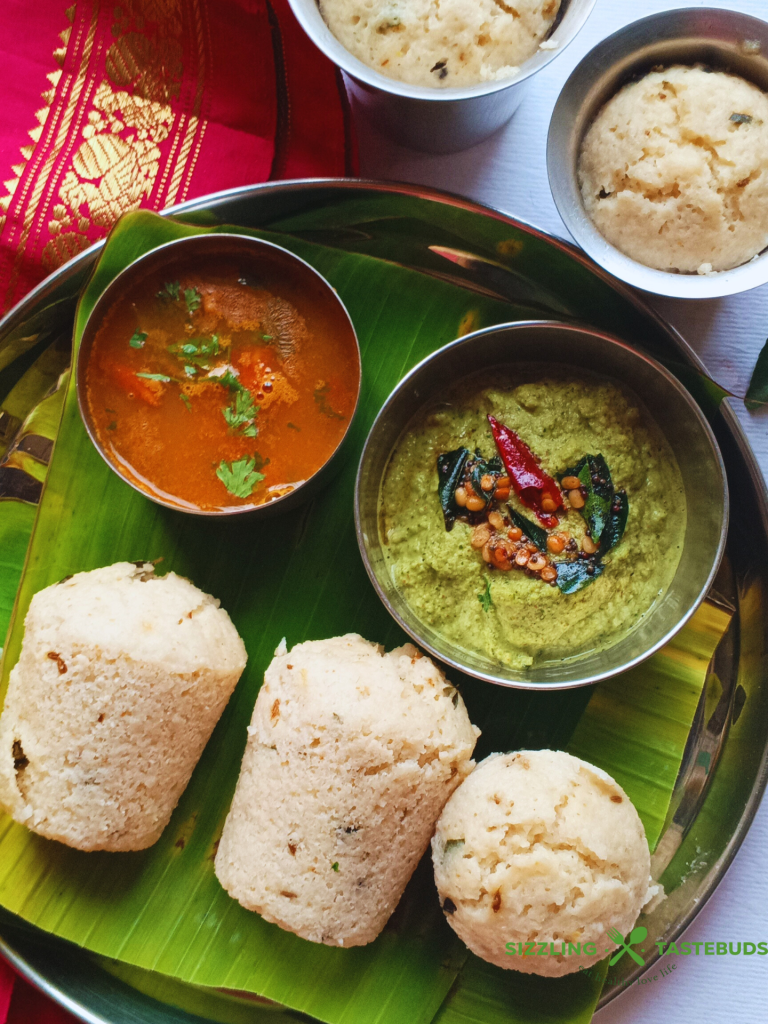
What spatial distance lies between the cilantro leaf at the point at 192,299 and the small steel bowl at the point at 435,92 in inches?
32.2

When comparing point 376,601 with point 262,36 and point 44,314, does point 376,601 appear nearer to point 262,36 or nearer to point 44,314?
point 44,314

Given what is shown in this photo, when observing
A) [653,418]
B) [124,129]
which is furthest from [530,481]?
[124,129]

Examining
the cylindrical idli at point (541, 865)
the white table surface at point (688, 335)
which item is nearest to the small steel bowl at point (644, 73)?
the white table surface at point (688, 335)

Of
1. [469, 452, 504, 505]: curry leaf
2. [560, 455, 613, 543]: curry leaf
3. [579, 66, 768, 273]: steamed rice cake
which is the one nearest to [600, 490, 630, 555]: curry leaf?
[560, 455, 613, 543]: curry leaf

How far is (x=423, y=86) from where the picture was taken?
2.44 meters

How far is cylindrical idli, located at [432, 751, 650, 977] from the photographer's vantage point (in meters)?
2.45

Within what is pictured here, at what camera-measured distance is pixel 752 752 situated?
290 cm

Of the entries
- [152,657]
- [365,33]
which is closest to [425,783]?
[152,657]

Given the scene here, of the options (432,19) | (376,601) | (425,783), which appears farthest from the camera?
(376,601)

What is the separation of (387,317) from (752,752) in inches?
79.8

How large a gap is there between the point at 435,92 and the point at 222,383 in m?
1.08

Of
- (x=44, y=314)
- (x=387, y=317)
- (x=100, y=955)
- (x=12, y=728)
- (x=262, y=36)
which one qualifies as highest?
(x=262, y=36)

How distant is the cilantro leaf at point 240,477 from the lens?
260cm

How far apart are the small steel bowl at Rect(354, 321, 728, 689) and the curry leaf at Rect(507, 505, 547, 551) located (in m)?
0.41
